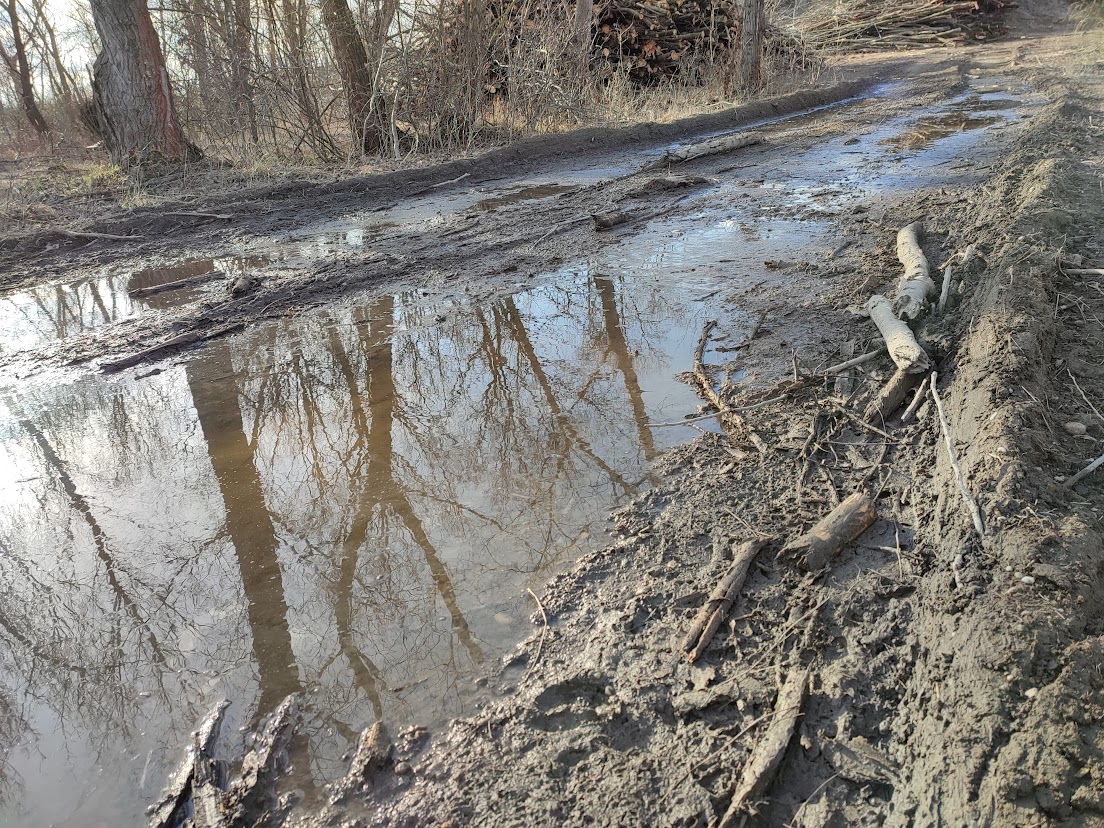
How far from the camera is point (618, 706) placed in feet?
6.95

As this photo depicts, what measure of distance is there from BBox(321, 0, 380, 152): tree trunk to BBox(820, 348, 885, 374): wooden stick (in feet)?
29.2

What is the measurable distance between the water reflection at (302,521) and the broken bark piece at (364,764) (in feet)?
0.23

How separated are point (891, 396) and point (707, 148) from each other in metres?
7.88

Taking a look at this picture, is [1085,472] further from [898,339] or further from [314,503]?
[314,503]

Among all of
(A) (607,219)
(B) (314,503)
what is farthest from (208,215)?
(B) (314,503)

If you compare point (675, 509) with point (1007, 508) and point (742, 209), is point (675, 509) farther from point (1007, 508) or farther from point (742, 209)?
point (742, 209)

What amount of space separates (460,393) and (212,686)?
2.25 meters

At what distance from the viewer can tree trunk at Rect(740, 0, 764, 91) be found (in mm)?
13883

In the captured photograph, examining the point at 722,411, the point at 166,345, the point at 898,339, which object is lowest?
the point at 722,411

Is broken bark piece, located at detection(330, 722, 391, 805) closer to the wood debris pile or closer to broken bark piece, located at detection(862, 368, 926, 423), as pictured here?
broken bark piece, located at detection(862, 368, 926, 423)

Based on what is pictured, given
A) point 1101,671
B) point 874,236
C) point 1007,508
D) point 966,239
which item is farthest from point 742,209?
point 1101,671

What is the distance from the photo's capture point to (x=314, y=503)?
3410 millimetres

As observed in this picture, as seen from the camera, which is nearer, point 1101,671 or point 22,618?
point 1101,671

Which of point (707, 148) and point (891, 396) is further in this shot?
point (707, 148)
